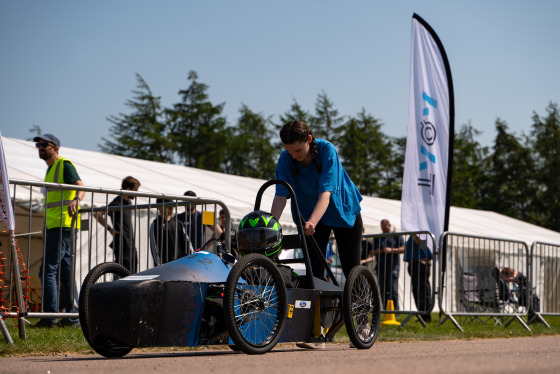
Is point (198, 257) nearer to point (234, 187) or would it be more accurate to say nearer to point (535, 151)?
point (234, 187)

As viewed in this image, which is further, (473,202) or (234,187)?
(473,202)

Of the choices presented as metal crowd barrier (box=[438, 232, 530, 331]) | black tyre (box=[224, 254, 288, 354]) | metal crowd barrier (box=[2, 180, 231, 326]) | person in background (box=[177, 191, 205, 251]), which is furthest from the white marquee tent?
black tyre (box=[224, 254, 288, 354])

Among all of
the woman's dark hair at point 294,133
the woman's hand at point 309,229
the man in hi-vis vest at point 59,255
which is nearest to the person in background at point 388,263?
the man in hi-vis vest at point 59,255

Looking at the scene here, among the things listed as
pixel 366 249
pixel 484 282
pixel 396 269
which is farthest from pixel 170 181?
pixel 484 282

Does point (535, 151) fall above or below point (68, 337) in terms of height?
above

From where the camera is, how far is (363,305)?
604cm

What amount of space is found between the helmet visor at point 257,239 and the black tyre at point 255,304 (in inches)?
8.3

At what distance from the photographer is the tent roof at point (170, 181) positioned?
1338 centimetres

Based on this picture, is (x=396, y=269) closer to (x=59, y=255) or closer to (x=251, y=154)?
(x=59, y=255)

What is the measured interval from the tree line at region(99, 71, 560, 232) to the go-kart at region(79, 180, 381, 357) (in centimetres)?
4478

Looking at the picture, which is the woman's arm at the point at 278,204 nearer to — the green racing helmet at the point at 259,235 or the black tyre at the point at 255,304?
the green racing helmet at the point at 259,235

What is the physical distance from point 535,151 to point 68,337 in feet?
175

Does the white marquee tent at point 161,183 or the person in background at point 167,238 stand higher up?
the white marquee tent at point 161,183

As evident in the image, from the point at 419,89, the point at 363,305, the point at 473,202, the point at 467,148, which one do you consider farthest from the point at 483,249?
the point at 467,148
